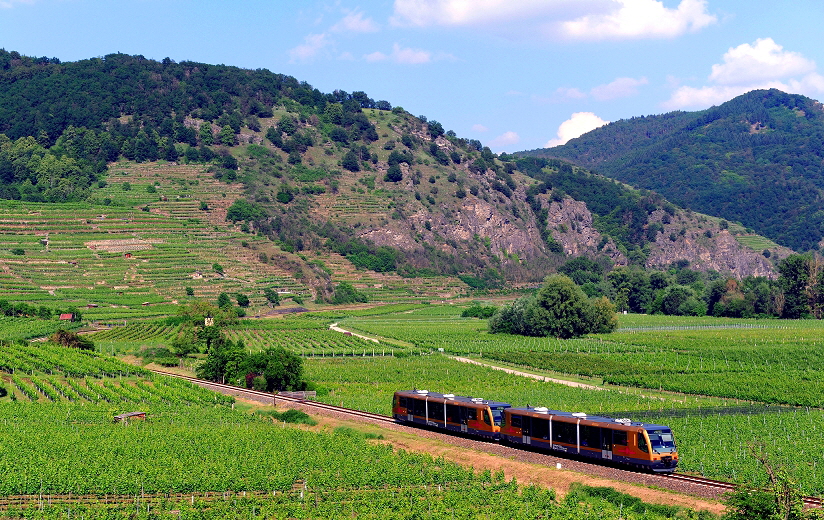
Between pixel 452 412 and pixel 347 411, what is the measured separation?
11.3 meters

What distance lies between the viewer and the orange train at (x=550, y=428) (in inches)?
1531

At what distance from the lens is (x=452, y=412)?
4988cm

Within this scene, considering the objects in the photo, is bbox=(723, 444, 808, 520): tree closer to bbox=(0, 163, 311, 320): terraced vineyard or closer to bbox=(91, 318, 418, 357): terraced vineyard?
bbox=(91, 318, 418, 357): terraced vineyard

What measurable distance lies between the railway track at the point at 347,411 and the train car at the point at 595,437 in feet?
3.31

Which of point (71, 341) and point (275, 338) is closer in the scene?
point (71, 341)

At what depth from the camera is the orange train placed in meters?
38.9

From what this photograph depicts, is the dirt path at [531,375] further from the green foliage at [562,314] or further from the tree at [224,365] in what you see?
the green foliage at [562,314]

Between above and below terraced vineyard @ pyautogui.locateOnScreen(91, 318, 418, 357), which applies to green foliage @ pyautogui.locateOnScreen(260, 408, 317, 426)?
above

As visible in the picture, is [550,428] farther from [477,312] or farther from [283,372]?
[477,312]

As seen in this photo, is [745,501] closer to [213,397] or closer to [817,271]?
[213,397]

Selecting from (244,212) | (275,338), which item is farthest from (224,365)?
(244,212)

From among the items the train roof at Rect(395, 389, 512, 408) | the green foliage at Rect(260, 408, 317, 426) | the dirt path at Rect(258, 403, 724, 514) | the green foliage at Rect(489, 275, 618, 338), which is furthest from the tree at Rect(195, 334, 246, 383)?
the green foliage at Rect(489, 275, 618, 338)

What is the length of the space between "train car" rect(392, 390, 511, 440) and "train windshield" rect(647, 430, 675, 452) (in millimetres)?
9899

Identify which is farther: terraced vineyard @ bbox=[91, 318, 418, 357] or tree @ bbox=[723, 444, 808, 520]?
terraced vineyard @ bbox=[91, 318, 418, 357]
